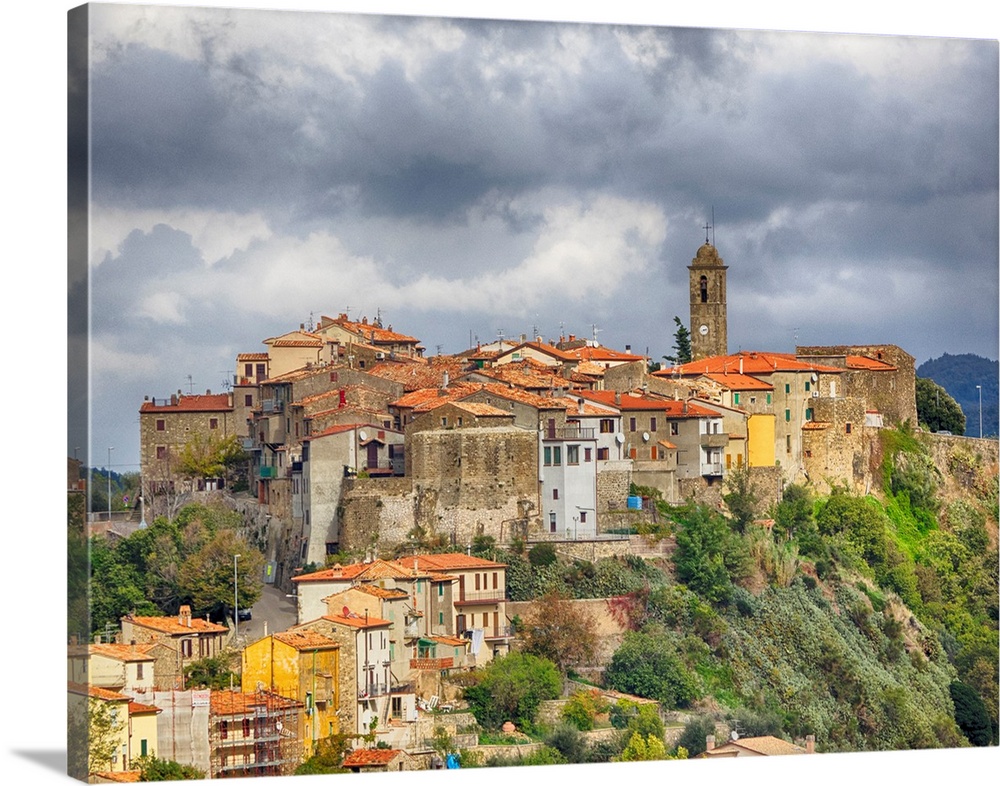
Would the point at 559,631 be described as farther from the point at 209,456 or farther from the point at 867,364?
the point at 867,364

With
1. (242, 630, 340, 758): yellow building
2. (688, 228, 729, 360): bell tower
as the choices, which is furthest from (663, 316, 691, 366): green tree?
(242, 630, 340, 758): yellow building

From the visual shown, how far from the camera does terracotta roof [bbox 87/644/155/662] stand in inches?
742

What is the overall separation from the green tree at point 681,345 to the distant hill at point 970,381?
249cm

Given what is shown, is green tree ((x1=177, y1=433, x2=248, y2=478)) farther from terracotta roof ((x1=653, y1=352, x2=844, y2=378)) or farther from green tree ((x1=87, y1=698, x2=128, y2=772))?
terracotta roof ((x1=653, y1=352, x2=844, y2=378))

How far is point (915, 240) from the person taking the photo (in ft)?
79.0

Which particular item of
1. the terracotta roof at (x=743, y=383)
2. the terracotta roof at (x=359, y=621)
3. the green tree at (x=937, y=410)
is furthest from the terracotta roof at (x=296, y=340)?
the green tree at (x=937, y=410)

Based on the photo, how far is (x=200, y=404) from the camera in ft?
75.5

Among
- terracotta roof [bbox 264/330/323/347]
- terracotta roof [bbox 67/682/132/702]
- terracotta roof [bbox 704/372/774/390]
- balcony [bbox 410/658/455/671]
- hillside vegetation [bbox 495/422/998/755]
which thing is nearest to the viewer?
terracotta roof [bbox 67/682/132/702]

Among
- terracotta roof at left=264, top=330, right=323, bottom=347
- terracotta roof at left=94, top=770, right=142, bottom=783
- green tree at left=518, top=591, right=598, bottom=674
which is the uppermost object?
terracotta roof at left=264, top=330, right=323, bottom=347

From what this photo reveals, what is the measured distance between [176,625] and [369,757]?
2.19 meters

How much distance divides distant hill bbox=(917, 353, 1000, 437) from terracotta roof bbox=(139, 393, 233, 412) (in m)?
7.20

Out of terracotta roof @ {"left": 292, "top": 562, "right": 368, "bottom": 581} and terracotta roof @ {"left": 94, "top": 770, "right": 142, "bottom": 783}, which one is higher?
terracotta roof @ {"left": 292, "top": 562, "right": 368, "bottom": 581}

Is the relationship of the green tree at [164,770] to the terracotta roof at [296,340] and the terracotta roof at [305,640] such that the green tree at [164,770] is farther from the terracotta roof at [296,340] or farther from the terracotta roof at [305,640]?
the terracotta roof at [296,340]

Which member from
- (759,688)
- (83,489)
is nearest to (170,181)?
(83,489)
